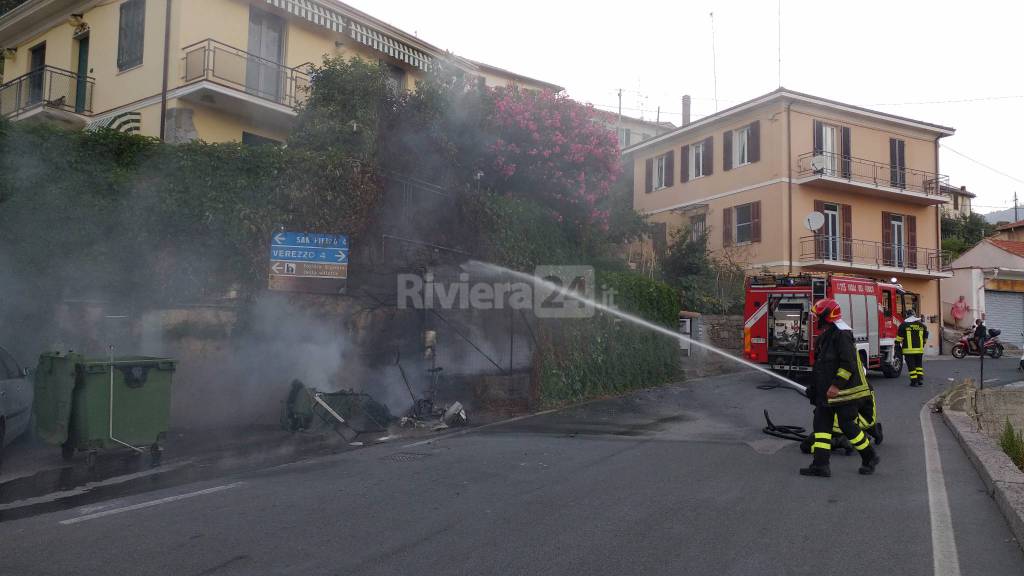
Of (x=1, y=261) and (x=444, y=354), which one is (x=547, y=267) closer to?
(x=444, y=354)

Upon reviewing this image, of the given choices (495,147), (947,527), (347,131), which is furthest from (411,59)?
(947,527)

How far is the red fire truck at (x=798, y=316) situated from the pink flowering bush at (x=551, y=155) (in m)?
4.34

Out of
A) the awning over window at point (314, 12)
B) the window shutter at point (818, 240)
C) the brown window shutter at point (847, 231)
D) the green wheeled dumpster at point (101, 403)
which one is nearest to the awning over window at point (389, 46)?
the awning over window at point (314, 12)

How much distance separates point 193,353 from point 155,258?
1520 millimetres

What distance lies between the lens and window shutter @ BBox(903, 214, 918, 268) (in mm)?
30469

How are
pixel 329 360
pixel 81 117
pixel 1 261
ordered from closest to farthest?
pixel 1 261 < pixel 329 360 < pixel 81 117

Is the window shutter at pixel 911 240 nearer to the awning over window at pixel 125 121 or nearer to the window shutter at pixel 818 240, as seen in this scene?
the window shutter at pixel 818 240

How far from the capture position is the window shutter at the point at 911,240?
100.0 ft

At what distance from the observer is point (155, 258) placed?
34.2ft

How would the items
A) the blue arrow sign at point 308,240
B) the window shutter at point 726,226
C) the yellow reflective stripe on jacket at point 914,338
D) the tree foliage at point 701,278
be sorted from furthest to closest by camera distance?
the window shutter at point 726,226 < the tree foliage at point 701,278 < the yellow reflective stripe on jacket at point 914,338 < the blue arrow sign at point 308,240

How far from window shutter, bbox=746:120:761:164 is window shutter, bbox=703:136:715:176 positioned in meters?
1.76

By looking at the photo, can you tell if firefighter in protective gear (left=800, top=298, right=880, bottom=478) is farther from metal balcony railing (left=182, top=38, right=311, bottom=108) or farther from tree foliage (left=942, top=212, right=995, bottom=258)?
tree foliage (left=942, top=212, right=995, bottom=258)

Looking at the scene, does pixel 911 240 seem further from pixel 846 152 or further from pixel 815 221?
pixel 815 221

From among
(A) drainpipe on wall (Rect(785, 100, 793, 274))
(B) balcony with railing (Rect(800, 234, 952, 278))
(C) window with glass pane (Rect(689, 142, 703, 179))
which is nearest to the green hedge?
(A) drainpipe on wall (Rect(785, 100, 793, 274))
